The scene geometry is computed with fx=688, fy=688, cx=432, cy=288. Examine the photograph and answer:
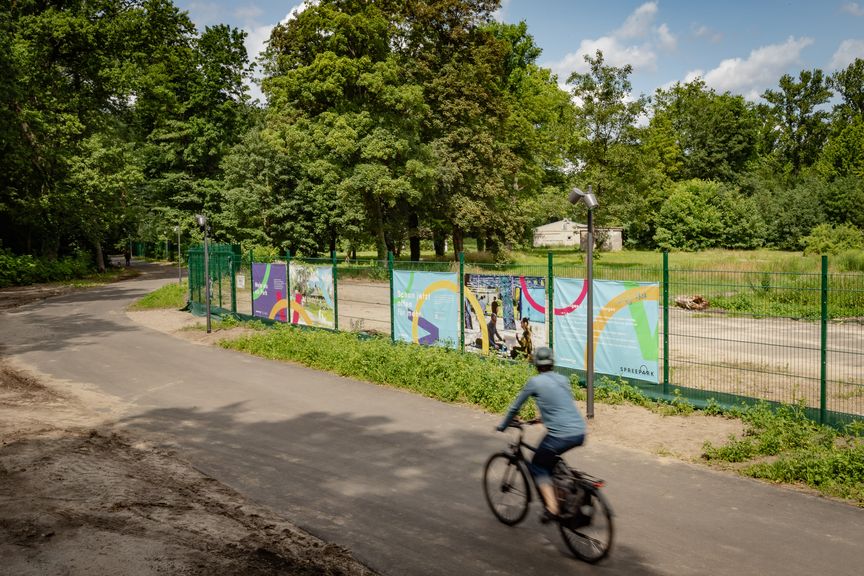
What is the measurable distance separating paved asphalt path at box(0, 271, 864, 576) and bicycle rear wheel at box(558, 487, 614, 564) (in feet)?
0.44

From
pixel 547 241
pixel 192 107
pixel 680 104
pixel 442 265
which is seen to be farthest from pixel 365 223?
pixel 680 104

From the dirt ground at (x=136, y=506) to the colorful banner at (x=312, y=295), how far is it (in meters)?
7.31

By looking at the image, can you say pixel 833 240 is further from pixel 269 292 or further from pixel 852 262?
pixel 269 292

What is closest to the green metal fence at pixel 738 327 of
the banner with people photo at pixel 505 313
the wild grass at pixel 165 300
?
the banner with people photo at pixel 505 313

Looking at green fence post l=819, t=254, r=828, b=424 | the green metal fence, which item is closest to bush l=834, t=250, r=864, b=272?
the green metal fence

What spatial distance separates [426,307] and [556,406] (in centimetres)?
915

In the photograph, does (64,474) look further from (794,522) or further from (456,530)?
(794,522)

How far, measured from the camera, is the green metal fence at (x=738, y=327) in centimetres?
1065

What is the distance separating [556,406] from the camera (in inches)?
243

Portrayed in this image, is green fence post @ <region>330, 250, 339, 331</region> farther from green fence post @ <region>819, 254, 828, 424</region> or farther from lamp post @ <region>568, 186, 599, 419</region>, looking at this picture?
green fence post @ <region>819, 254, 828, 424</region>

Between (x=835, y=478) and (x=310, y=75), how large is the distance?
33725mm

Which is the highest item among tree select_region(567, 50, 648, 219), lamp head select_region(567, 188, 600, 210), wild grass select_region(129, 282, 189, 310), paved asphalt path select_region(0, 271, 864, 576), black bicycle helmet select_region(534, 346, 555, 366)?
tree select_region(567, 50, 648, 219)

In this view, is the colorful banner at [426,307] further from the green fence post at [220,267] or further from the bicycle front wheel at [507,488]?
the green fence post at [220,267]

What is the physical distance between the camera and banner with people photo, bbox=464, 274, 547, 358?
12812 millimetres
